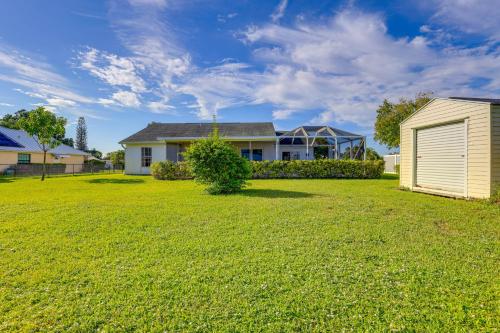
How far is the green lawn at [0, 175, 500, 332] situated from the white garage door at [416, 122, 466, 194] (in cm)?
337

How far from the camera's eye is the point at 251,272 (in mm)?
3061

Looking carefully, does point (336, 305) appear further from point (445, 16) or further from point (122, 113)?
point (122, 113)

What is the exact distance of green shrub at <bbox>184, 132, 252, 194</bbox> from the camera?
31.1 ft

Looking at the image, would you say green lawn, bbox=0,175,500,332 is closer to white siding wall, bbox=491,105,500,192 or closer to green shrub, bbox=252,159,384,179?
white siding wall, bbox=491,105,500,192

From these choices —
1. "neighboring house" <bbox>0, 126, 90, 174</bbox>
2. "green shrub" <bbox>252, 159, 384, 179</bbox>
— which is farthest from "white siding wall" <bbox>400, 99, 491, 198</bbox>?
"neighboring house" <bbox>0, 126, 90, 174</bbox>

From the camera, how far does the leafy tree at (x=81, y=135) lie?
63.5 metres

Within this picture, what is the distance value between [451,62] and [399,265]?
13.8 meters

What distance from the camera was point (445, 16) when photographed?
33.0ft

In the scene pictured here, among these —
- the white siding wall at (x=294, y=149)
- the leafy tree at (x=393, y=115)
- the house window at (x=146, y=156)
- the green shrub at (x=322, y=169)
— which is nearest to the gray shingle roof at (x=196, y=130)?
the house window at (x=146, y=156)

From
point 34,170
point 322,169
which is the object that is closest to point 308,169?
point 322,169

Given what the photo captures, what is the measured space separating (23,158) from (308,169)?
2863 cm

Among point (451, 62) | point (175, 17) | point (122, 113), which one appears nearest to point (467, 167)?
point (451, 62)

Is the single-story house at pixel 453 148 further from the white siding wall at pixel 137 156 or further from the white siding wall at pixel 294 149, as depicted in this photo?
the white siding wall at pixel 137 156

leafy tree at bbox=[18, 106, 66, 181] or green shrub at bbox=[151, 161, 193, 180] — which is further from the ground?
leafy tree at bbox=[18, 106, 66, 181]
